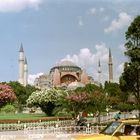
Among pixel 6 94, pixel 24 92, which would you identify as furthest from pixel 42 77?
pixel 6 94

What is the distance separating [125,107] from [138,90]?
1508 inches

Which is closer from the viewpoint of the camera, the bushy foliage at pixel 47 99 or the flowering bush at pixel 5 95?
the flowering bush at pixel 5 95

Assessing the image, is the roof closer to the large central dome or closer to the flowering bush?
the large central dome

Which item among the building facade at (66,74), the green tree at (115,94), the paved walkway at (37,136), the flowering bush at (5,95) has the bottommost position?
the paved walkway at (37,136)

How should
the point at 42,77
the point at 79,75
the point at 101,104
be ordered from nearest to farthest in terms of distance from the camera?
1. the point at 101,104
2. the point at 79,75
3. the point at 42,77

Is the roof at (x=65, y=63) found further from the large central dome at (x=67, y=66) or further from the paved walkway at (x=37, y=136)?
the paved walkway at (x=37, y=136)

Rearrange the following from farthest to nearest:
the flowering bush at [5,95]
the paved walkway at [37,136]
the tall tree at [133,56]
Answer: the flowering bush at [5,95]
the tall tree at [133,56]
the paved walkway at [37,136]

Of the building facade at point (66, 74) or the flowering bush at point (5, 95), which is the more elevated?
the building facade at point (66, 74)

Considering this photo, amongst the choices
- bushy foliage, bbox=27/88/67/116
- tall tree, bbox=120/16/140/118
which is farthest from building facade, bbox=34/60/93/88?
tall tree, bbox=120/16/140/118

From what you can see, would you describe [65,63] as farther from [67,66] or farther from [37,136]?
[37,136]

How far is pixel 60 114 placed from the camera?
5053cm

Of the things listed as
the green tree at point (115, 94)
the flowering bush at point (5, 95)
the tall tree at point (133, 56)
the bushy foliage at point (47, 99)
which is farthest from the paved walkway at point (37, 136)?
the green tree at point (115, 94)

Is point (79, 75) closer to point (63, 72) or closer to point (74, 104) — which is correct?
point (63, 72)

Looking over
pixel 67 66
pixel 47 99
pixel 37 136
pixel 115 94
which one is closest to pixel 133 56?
pixel 37 136
